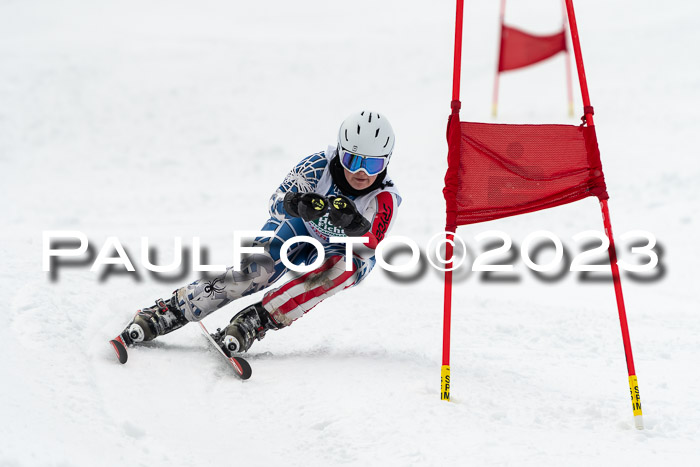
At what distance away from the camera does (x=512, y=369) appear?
16.1 ft

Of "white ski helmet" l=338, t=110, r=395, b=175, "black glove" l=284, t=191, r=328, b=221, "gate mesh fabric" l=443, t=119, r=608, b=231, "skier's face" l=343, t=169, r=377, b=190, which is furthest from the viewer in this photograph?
"skier's face" l=343, t=169, r=377, b=190

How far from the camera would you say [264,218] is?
37.3ft

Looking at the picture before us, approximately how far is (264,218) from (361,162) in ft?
22.8

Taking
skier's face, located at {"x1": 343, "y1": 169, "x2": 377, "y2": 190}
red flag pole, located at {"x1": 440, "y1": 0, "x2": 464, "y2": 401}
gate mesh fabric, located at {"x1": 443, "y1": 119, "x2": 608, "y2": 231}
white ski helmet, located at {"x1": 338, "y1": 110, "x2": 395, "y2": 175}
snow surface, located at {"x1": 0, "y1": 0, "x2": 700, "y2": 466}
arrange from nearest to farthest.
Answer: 1. snow surface, located at {"x1": 0, "y1": 0, "x2": 700, "y2": 466}
2. red flag pole, located at {"x1": 440, "y1": 0, "x2": 464, "y2": 401}
3. gate mesh fabric, located at {"x1": 443, "y1": 119, "x2": 608, "y2": 231}
4. white ski helmet, located at {"x1": 338, "y1": 110, "x2": 395, "y2": 175}
5. skier's face, located at {"x1": 343, "y1": 169, "x2": 377, "y2": 190}

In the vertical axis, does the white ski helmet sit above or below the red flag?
below

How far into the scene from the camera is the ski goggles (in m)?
4.58

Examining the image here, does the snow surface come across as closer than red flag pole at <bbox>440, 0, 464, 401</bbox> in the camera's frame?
Yes

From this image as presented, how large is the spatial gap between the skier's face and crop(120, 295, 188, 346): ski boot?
4.88ft

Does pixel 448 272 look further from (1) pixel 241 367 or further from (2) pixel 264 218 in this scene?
(2) pixel 264 218

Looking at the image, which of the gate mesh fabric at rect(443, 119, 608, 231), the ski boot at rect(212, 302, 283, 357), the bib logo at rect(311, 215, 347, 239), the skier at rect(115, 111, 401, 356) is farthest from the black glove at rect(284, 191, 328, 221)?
the ski boot at rect(212, 302, 283, 357)

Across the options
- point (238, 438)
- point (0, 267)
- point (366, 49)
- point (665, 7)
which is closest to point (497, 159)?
point (238, 438)

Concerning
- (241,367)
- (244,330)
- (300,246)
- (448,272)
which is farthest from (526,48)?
(241,367)

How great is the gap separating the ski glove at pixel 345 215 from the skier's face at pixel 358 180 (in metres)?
0.30

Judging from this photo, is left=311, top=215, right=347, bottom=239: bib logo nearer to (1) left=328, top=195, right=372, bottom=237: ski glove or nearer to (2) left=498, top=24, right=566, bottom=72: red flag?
(1) left=328, top=195, right=372, bottom=237: ski glove
